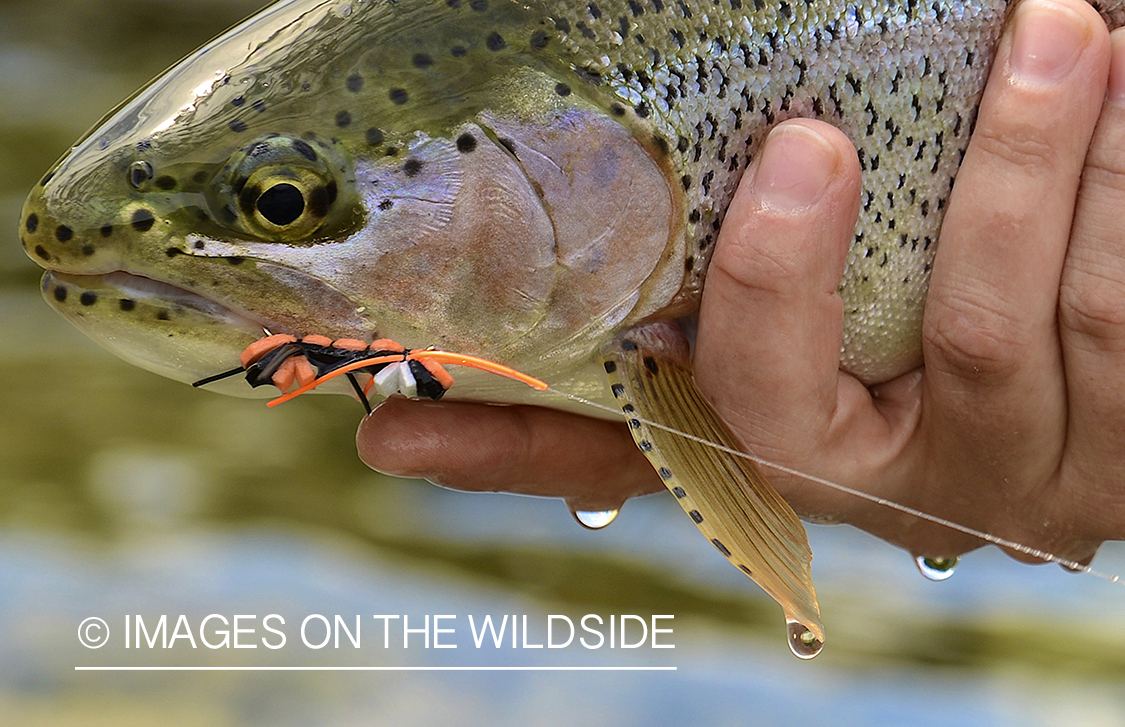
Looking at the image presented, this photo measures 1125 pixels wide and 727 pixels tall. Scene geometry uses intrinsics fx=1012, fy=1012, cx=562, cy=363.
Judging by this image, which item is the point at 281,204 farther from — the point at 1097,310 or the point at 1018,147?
the point at 1097,310

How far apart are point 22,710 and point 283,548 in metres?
0.88

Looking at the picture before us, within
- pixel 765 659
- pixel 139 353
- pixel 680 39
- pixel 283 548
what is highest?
pixel 680 39

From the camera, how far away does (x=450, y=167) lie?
99 centimetres

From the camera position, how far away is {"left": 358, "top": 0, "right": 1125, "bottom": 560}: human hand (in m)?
1.15

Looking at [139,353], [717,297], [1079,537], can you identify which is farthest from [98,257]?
[1079,537]

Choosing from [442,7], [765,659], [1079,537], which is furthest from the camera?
[765,659]

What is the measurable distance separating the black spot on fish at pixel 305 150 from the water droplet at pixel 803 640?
686mm

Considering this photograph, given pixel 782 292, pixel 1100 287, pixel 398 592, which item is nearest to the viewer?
pixel 782 292

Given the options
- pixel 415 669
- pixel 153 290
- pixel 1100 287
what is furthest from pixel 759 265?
pixel 415 669

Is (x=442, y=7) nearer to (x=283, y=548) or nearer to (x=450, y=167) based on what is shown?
(x=450, y=167)

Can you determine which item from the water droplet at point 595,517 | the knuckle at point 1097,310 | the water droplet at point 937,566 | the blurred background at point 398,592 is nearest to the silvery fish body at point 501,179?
the knuckle at point 1097,310

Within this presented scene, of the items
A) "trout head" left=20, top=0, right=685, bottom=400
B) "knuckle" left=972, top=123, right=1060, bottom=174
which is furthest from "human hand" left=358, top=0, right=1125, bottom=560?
"trout head" left=20, top=0, right=685, bottom=400

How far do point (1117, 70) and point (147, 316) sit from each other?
45.2 inches

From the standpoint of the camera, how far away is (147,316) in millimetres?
957
